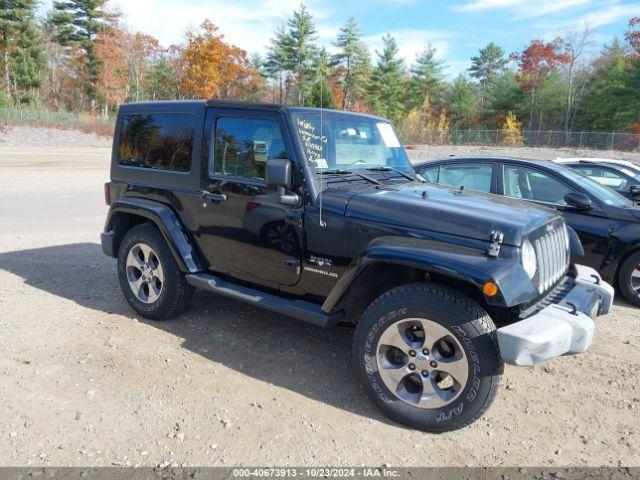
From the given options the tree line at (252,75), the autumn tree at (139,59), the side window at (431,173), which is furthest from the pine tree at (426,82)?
the side window at (431,173)

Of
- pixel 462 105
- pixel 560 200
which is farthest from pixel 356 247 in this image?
pixel 462 105

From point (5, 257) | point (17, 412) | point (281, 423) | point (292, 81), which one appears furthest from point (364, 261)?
point (292, 81)

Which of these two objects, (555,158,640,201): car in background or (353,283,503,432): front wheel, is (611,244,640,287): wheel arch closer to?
(555,158,640,201): car in background

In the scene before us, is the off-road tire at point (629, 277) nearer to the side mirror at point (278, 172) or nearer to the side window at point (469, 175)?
the side window at point (469, 175)

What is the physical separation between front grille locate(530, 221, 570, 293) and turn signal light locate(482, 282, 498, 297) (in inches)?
23.6

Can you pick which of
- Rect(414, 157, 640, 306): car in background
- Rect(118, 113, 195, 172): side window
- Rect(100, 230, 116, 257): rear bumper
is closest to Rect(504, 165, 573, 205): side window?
Rect(414, 157, 640, 306): car in background

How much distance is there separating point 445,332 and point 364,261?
2.18 feet

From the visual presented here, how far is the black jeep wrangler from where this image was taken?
3.04 meters

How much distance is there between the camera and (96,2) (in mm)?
54156

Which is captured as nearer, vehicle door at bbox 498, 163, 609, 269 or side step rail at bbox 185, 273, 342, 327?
side step rail at bbox 185, 273, 342, 327

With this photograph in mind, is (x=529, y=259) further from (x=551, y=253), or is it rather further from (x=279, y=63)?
(x=279, y=63)

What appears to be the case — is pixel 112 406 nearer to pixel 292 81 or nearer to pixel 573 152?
pixel 573 152

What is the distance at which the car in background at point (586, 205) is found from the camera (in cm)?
571

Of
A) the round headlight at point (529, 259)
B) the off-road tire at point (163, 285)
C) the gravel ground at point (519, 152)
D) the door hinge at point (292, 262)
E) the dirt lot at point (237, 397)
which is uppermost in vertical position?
the gravel ground at point (519, 152)
